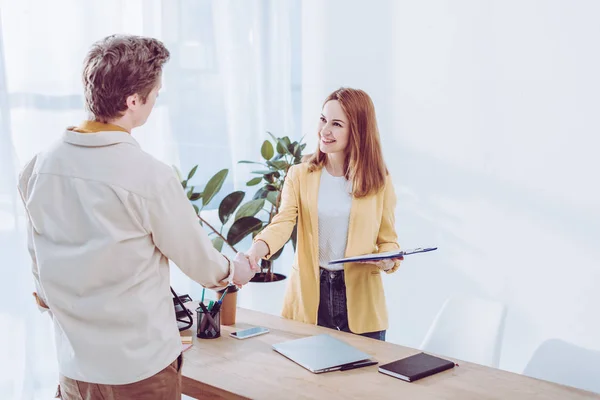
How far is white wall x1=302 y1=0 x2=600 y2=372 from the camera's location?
115 inches

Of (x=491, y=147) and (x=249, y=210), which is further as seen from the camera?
(x=491, y=147)

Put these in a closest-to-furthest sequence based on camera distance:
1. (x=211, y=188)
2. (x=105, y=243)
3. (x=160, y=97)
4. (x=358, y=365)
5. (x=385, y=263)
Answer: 1. (x=105, y=243)
2. (x=358, y=365)
3. (x=385, y=263)
4. (x=211, y=188)
5. (x=160, y=97)

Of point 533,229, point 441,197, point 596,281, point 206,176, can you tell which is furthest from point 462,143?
point 206,176

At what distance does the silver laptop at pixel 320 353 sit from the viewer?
1.84 metres

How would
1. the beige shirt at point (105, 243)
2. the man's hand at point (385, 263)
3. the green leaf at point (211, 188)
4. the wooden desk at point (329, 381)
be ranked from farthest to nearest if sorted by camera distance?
the green leaf at point (211, 188), the man's hand at point (385, 263), the wooden desk at point (329, 381), the beige shirt at point (105, 243)

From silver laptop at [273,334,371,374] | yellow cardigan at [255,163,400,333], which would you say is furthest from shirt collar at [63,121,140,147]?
yellow cardigan at [255,163,400,333]

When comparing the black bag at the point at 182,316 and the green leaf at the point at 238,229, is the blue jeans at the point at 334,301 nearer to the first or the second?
the black bag at the point at 182,316

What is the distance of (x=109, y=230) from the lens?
139cm

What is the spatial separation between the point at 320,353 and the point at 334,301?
48 centimetres

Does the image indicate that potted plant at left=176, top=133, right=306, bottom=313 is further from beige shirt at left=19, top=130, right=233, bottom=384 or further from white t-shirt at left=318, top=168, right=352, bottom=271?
beige shirt at left=19, top=130, right=233, bottom=384

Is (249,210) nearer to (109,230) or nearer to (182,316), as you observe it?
(182,316)

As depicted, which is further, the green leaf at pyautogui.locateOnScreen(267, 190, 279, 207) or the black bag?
the green leaf at pyautogui.locateOnScreen(267, 190, 279, 207)

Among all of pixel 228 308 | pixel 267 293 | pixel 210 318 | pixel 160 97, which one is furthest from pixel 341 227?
pixel 160 97

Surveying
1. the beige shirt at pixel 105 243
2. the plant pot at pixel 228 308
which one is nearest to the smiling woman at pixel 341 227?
the plant pot at pixel 228 308
